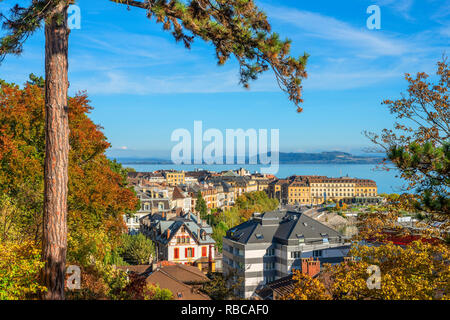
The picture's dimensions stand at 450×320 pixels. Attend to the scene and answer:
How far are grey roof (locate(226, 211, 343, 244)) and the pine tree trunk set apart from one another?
26570mm

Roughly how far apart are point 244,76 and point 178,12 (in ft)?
5.92

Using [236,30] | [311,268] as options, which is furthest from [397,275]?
[311,268]

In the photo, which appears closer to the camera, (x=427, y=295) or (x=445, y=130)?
(x=427, y=295)

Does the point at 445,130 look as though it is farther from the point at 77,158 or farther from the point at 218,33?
the point at 77,158

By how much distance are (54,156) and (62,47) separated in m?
1.91

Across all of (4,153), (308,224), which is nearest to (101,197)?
(4,153)

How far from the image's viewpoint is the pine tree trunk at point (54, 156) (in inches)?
279

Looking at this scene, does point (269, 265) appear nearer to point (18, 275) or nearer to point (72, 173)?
point (72, 173)

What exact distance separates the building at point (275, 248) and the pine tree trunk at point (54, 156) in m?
24.9

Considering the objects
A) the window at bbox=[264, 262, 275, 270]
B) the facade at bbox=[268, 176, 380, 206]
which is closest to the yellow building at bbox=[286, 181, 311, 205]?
the facade at bbox=[268, 176, 380, 206]

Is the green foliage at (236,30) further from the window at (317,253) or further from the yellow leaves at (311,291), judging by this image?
the window at (317,253)

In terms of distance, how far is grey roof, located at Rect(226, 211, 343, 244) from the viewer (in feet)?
109

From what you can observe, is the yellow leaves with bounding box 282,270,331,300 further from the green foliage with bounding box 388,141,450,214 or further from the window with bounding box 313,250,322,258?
the window with bounding box 313,250,322,258
